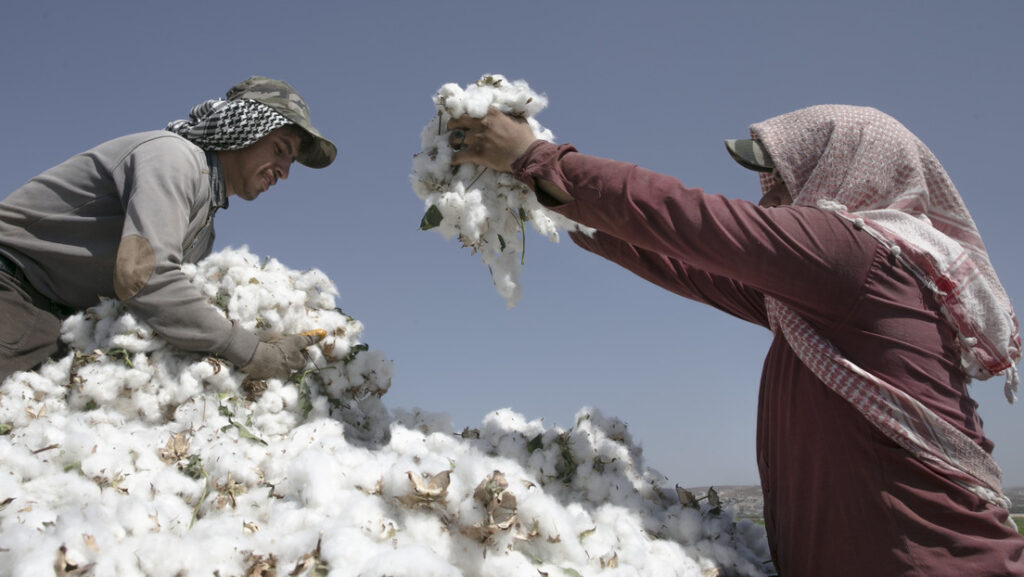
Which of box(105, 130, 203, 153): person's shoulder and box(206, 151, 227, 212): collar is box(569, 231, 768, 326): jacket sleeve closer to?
box(206, 151, 227, 212): collar

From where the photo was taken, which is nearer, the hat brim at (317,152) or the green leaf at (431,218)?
the green leaf at (431,218)

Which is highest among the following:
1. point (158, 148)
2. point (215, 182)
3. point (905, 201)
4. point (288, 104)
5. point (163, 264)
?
point (905, 201)

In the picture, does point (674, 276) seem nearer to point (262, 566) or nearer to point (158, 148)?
point (262, 566)

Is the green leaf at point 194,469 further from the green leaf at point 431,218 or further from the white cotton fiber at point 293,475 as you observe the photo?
the green leaf at point 431,218

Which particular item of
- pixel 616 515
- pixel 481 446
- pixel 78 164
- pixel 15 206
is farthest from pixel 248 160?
pixel 616 515

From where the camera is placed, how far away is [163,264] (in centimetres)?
220

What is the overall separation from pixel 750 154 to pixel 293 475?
173cm

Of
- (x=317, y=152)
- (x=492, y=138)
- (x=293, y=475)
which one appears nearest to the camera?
(x=293, y=475)

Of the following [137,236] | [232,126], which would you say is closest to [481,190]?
[232,126]

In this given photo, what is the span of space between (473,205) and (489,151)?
19 centimetres

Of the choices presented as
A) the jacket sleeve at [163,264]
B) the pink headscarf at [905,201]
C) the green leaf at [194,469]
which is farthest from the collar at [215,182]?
the pink headscarf at [905,201]

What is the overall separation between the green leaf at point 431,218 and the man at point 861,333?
32 centimetres

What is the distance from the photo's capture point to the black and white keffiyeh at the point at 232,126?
2578mm

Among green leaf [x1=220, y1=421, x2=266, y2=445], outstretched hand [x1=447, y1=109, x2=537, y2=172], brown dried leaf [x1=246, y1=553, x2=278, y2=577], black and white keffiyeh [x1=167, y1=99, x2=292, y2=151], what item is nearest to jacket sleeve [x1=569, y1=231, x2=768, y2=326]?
outstretched hand [x1=447, y1=109, x2=537, y2=172]
